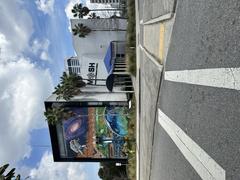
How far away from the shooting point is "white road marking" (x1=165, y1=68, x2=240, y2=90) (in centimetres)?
524

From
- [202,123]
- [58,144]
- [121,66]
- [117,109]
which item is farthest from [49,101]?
[202,123]

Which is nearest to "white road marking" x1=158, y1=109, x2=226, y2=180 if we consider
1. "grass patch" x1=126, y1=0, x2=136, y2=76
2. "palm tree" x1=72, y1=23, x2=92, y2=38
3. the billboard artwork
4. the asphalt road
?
the asphalt road

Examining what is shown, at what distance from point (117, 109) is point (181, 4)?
2835 centimetres

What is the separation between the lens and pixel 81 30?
51.6 m

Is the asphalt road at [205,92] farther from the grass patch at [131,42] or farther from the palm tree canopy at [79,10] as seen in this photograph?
the palm tree canopy at [79,10]

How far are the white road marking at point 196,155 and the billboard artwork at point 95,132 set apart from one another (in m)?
26.8

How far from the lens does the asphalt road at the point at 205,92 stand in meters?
5.20

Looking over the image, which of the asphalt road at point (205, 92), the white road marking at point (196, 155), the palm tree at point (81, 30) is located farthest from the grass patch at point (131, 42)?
the white road marking at point (196, 155)

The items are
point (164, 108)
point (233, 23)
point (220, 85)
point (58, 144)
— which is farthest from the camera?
point (58, 144)

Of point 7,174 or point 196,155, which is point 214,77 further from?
point 7,174

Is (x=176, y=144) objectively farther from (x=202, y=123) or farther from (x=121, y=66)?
(x=121, y=66)

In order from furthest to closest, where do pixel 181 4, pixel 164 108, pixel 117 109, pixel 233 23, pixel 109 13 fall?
pixel 109 13
pixel 117 109
pixel 164 108
pixel 181 4
pixel 233 23

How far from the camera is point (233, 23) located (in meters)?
5.32

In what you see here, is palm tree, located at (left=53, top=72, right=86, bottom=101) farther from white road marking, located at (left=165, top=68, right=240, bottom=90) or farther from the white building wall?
white road marking, located at (left=165, top=68, right=240, bottom=90)
